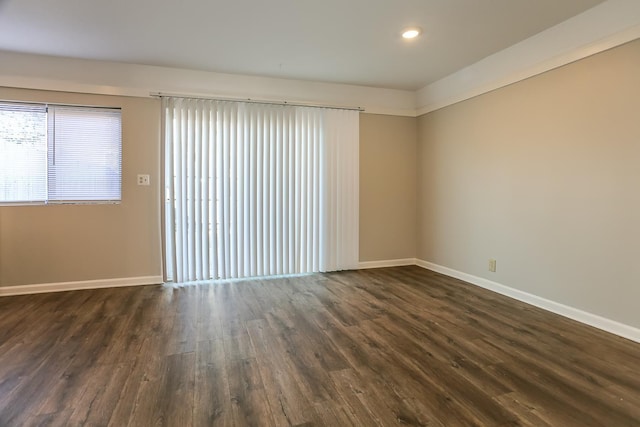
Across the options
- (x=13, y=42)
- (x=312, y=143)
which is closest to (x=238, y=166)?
(x=312, y=143)

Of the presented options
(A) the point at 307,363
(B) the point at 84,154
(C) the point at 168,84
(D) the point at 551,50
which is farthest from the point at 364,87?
(A) the point at 307,363

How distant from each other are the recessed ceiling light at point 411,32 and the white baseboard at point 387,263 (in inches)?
114

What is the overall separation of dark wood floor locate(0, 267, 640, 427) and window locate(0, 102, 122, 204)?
1164mm

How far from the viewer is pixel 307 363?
6.95ft

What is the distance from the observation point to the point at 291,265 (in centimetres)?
438

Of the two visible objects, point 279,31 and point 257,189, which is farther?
point 257,189

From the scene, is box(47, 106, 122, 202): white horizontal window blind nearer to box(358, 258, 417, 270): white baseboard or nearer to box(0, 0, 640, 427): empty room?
box(0, 0, 640, 427): empty room

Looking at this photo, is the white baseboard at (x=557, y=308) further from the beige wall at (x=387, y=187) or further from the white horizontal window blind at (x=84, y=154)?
the white horizontal window blind at (x=84, y=154)

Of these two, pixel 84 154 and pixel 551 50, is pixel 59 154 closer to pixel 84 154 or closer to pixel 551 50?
pixel 84 154

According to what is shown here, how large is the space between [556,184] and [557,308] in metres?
1.12

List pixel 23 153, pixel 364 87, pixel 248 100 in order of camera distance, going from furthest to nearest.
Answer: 1. pixel 364 87
2. pixel 248 100
3. pixel 23 153

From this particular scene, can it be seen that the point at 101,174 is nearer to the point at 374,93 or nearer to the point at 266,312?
the point at 266,312

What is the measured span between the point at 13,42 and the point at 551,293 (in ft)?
18.4

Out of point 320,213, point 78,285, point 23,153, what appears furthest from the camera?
point 320,213
